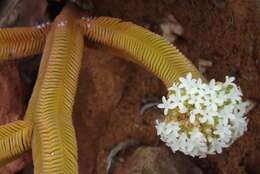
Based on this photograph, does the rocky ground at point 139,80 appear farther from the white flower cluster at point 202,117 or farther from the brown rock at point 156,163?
the white flower cluster at point 202,117

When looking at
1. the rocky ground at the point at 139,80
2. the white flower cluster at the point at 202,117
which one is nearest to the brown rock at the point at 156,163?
the rocky ground at the point at 139,80

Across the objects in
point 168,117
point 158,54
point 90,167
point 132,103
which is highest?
point 158,54

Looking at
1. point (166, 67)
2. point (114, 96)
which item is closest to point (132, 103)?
point (114, 96)

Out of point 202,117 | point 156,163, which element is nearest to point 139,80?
point 156,163

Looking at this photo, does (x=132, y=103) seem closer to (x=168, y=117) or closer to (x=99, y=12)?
(x=99, y=12)

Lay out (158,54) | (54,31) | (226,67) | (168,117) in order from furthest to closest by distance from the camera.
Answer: (226,67) < (54,31) < (158,54) < (168,117)

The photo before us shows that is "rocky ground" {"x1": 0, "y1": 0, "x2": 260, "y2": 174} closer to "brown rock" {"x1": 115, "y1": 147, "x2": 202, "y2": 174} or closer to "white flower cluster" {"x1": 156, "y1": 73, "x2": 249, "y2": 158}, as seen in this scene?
"brown rock" {"x1": 115, "y1": 147, "x2": 202, "y2": 174}

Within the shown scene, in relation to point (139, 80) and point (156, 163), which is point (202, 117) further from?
point (139, 80)
